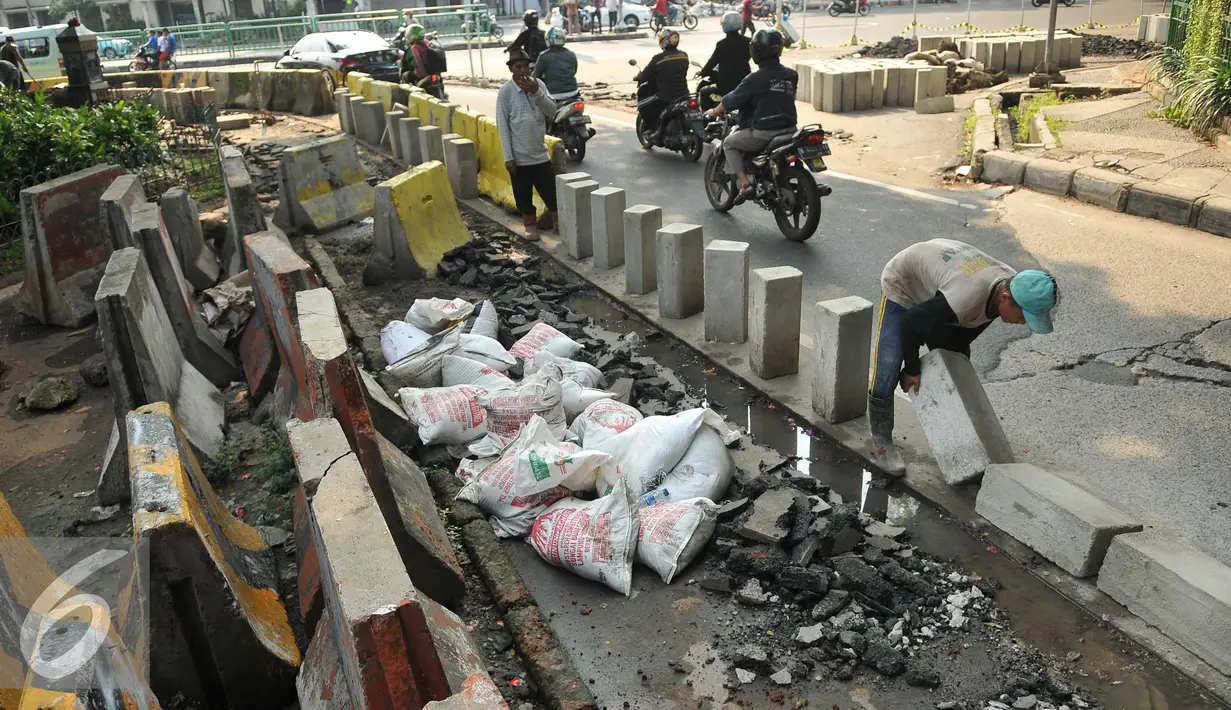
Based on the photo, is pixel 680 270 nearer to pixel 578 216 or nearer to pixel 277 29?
pixel 578 216

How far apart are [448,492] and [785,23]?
22.8 meters

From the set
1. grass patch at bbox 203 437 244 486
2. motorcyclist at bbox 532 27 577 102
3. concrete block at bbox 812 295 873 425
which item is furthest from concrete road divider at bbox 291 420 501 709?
motorcyclist at bbox 532 27 577 102

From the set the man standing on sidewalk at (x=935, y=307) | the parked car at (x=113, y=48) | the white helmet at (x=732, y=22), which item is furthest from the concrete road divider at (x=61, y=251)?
the parked car at (x=113, y=48)

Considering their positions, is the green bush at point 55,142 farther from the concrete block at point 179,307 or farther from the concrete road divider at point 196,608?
the concrete road divider at point 196,608

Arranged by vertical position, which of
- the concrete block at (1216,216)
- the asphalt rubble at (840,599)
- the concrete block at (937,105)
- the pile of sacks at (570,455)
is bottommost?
the asphalt rubble at (840,599)

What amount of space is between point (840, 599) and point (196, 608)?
2555 mm

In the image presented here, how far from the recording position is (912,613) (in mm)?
3953

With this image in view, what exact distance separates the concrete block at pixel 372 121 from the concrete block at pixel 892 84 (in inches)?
332

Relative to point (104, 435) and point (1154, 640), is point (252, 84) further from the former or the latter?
point (1154, 640)

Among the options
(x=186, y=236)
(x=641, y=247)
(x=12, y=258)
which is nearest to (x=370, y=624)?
(x=641, y=247)

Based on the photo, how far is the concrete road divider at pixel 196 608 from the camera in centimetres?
345

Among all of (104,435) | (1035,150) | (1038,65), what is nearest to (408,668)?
(104,435)

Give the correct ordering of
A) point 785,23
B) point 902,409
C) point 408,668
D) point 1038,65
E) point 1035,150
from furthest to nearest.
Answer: point 785,23 → point 1038,65 → point 1035,150 → point 902,409 → point 408,668

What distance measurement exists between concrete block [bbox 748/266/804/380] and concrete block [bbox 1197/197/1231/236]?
4.72 meters
